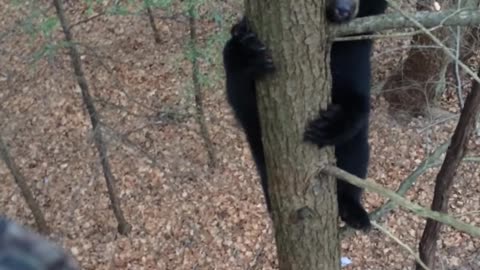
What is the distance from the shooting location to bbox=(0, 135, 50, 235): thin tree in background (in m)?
6.39

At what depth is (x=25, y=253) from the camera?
0.77 m

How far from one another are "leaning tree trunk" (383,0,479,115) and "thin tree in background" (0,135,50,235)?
4.13m

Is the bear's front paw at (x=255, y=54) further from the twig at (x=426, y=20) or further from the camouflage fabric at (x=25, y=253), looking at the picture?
the camouflage fabric at (x=25, y=253)

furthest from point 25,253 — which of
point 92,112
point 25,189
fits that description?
point 25,189

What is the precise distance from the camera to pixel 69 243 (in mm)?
7359

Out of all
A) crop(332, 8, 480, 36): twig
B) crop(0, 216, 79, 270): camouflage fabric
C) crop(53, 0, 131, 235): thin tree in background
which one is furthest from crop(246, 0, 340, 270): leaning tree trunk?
crop(53, 0, 131, 235): thin tree in background

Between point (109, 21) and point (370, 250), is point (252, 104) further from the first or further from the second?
point (109, 21)

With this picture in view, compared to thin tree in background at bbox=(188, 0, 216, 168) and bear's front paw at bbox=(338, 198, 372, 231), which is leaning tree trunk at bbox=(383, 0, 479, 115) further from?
bear's front paw at bbox=(338, 198, 372, 231)

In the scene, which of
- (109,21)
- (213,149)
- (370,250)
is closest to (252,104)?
(370,250)

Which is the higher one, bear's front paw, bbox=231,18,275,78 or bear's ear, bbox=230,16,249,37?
bear's ear, bbox=230,16,249,37

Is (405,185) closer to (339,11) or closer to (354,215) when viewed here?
(354,215)

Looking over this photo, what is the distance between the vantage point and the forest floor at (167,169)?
6895 millimetres

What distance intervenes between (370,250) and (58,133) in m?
4.34

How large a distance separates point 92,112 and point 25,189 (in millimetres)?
1408
